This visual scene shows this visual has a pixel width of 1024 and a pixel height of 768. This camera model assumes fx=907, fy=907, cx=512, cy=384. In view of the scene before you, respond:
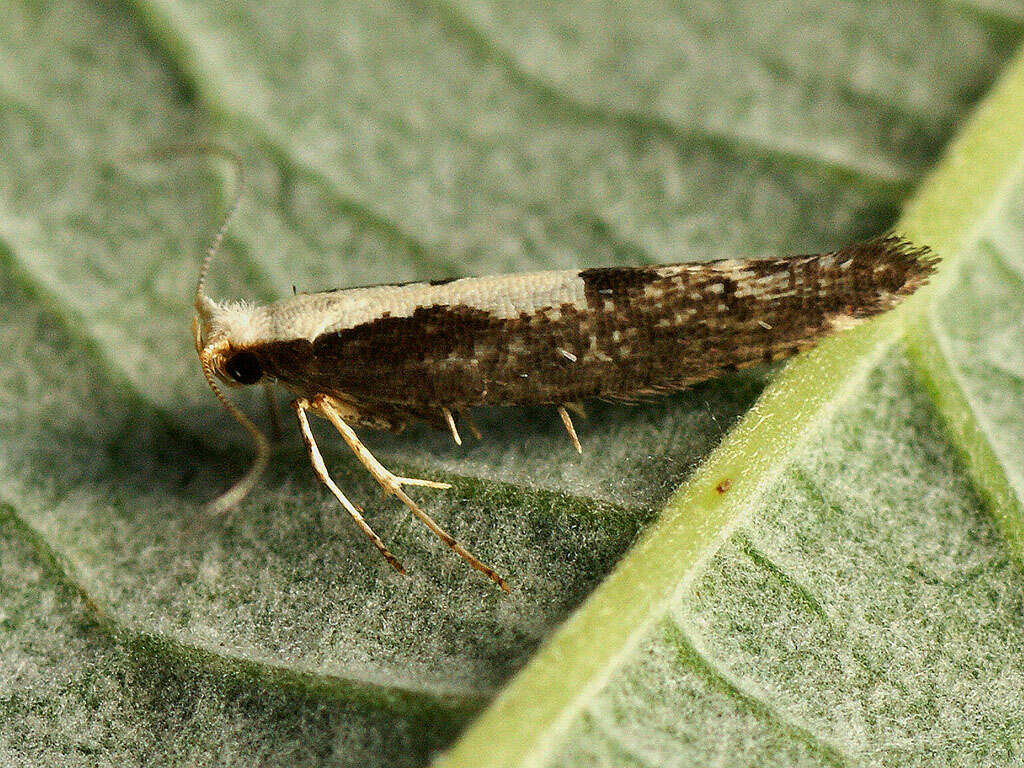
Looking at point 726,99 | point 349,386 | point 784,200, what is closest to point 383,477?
point 349,386

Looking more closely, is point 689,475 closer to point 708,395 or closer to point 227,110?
point 708,395

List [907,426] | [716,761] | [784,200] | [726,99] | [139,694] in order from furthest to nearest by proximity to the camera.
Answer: [726,99] → [784,200] → [907,426] → [139,694] → [716,761]

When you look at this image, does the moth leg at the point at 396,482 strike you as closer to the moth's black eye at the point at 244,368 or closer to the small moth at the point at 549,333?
the small moth at the point at 549,333

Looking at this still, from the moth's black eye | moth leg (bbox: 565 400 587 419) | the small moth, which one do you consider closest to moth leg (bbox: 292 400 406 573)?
the small moth

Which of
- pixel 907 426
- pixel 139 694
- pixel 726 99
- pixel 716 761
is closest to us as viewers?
pixel 716 761

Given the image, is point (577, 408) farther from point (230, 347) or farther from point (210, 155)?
point (210, 155)

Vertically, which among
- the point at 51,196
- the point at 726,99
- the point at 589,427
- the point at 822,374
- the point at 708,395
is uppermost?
the point at 726,99

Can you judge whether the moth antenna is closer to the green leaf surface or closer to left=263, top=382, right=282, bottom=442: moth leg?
the green leaf surface

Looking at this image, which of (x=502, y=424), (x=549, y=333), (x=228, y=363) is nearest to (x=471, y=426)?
(x=502, y=424)
